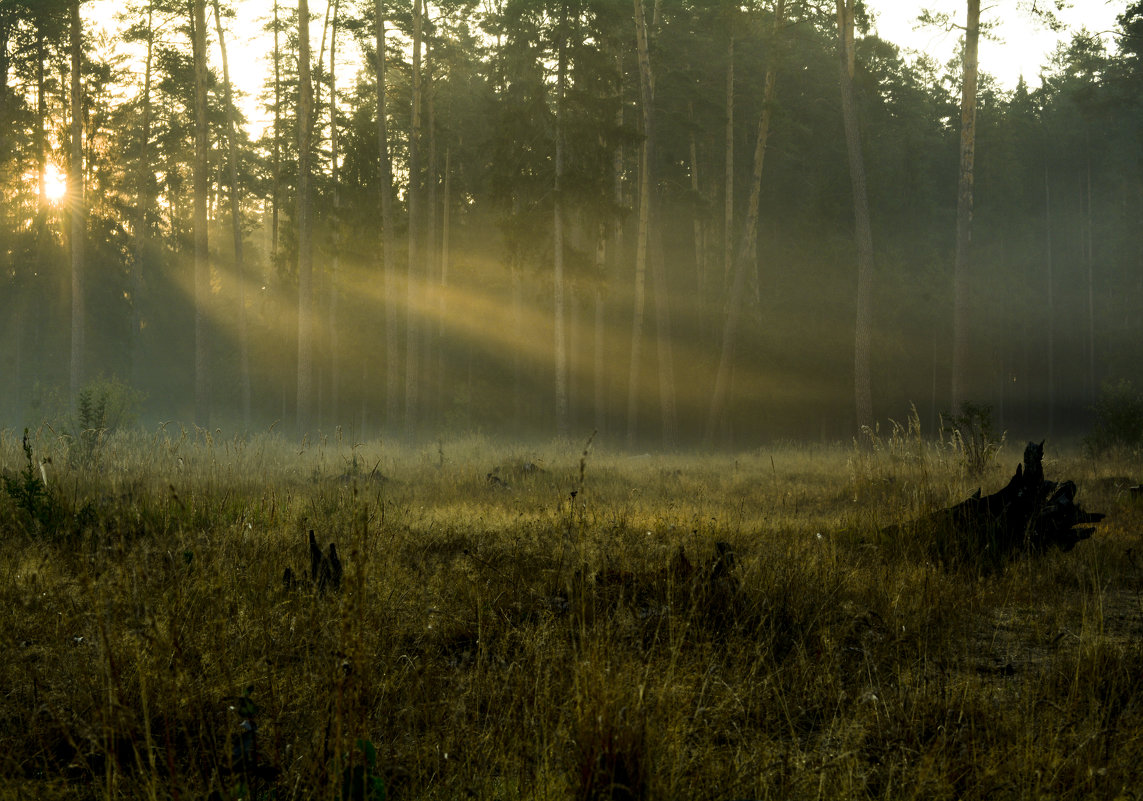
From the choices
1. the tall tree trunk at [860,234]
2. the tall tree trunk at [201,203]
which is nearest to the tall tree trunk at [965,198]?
the tall tree trunk at [860,234]

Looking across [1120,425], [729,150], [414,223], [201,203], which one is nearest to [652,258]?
[414,223]

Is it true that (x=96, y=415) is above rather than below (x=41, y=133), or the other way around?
below

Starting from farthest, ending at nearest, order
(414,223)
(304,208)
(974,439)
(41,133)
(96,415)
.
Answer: (41,133)
(414,223)
(304,208)
(96,415)
(974,439)

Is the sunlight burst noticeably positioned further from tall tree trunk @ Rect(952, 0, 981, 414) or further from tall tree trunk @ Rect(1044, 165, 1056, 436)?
tall tree trunk @ Rect(1044, 165, 1056, 436)

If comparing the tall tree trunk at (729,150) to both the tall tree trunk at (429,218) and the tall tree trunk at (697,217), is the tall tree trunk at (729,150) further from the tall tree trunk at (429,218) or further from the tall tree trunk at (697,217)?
the tall tree trunk at (429,218)

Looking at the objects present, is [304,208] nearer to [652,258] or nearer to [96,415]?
[96,415]

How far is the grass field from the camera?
2396 mm

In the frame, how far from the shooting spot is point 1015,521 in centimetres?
650

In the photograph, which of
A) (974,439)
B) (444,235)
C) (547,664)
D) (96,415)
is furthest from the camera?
(444,235)

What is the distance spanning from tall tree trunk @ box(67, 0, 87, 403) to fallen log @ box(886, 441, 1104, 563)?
951 inches

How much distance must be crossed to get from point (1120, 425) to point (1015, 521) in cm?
1391

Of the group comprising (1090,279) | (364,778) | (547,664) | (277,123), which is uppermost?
(277,123)

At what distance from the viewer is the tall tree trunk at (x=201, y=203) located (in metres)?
20.5

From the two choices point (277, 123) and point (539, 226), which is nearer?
point (539, 226)
